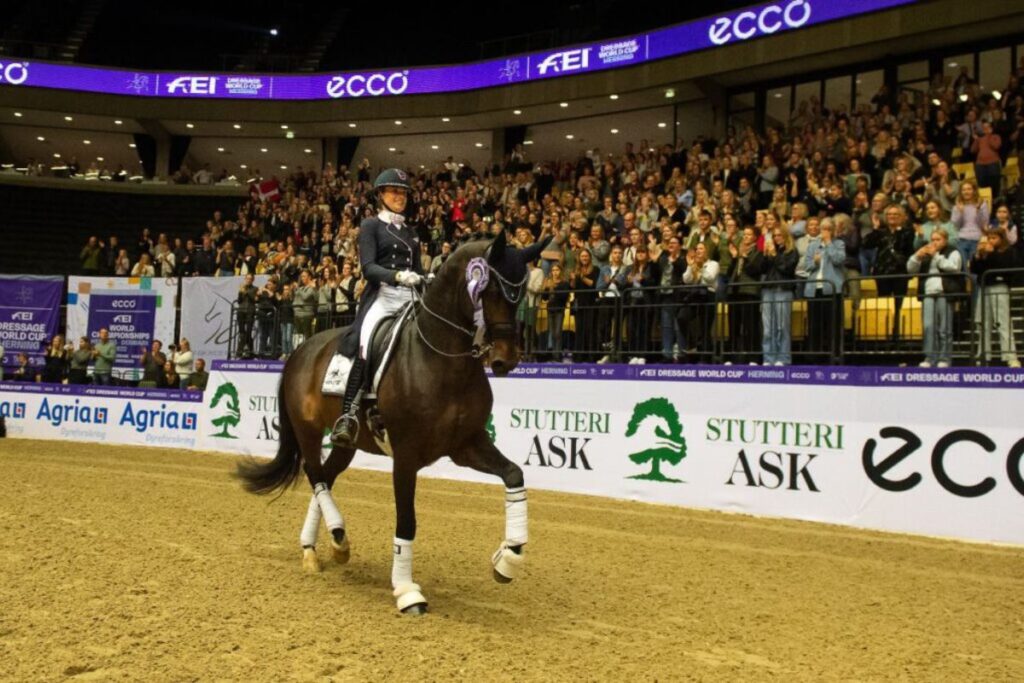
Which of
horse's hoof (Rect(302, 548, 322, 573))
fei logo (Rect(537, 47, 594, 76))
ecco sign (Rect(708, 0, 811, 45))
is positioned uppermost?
fei logo (Rect(537, 47, 594, 76))

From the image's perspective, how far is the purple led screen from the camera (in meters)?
23.9

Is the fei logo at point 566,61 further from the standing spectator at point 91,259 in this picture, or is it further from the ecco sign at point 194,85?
the standing spectator at point 91,259

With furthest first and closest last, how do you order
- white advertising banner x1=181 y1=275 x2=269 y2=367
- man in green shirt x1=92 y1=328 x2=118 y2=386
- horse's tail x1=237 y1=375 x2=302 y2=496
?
1. man in green shirt x1=92 y1=328 x2=118 y2=386
2. white advertising banner x1=181 y1=275 x2=269 y2=367
3. horse's tail x1=237 y1=375 x2=302 y2=496

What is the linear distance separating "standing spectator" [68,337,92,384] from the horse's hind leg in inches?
695

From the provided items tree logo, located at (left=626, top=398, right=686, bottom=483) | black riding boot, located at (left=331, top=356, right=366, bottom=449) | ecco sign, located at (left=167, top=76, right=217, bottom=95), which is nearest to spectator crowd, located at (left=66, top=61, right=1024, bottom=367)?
tree logo, located at (left=626, top=398, right=686, bottom=483)

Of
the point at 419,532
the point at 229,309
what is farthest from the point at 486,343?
the point at 229,309

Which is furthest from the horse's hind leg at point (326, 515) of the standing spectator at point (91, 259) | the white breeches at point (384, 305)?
the standing spectator at point (91, 259)

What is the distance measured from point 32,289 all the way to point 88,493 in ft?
52.8

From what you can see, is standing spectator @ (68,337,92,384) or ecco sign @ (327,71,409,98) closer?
→ standing spectator @ (68,337,92,384)

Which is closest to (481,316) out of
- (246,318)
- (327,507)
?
(327,507)

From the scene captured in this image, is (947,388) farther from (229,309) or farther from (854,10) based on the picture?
(229,309)

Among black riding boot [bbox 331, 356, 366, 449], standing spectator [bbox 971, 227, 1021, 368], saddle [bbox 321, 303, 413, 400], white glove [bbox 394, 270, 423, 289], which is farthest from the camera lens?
standing spectator [bbox 971, 227, 1021, 368]

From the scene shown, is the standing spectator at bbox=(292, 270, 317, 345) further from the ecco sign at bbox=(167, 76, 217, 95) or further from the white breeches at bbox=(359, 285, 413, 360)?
the ecco sign at bbox=(167, 76, 217, 95)

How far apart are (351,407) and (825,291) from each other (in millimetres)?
7801
